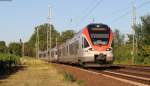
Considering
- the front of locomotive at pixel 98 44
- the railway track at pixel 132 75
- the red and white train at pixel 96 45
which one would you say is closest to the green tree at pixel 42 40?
the red and white train at pixel 96 45

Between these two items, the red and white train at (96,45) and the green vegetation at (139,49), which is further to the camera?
the green vegetation at (139,49)

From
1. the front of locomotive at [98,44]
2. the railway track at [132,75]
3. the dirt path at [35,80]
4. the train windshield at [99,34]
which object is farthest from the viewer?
the train windshield at [99,34]

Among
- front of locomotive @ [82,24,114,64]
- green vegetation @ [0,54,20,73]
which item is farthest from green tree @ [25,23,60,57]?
front of locomotive @ [82,24,114,64]

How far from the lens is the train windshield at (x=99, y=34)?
107 feet

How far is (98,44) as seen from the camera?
107 ft

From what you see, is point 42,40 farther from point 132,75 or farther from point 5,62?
point 132,75

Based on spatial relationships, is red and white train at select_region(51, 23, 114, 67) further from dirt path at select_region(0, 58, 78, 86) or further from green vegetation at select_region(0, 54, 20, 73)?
green vegetation at select_region(0, 54, 20, 73)

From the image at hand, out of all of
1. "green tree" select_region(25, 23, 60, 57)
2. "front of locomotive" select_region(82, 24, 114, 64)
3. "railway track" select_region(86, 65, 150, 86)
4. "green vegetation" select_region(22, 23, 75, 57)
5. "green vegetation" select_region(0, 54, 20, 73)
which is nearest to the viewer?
"railway track" select_region(86, 65, 150, 86)

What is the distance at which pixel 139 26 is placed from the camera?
73.1 meters

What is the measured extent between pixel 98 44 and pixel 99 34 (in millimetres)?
850

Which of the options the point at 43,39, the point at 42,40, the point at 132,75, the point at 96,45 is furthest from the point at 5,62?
the point at 43,39

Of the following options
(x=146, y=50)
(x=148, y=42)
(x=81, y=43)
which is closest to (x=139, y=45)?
→ (x=148, y=42)

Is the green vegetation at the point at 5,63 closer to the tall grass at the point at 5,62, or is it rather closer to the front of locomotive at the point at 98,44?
the tall grass at the point at 5,62

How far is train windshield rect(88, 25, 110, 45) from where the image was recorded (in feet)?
107
